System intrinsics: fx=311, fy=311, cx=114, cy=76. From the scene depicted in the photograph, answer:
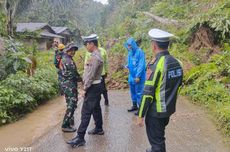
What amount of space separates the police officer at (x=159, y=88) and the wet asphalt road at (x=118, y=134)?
1.43 metres

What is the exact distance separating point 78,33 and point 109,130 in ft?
130

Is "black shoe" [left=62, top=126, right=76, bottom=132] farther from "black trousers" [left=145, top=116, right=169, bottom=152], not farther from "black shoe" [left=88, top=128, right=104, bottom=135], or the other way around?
"black trousers" [left=145, top=116, right=169, bottom=152]

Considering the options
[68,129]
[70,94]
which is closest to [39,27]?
[68,129]

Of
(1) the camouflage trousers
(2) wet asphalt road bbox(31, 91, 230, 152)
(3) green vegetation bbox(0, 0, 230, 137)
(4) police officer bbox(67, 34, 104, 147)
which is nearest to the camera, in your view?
(4) police officer bbox(67, 34, 104, 147)

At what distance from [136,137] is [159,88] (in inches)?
91.7

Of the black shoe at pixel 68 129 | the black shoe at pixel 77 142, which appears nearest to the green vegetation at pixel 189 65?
the black shoe at pixel 68 129

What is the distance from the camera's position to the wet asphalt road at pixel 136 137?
210 inches

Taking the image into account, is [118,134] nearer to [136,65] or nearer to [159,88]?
[136,65]

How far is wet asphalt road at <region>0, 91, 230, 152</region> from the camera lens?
17.6ft

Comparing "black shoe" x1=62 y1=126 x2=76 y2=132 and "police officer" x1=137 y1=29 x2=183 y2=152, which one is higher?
"police officer" x1=137 y1=29 x2=183 y2=152

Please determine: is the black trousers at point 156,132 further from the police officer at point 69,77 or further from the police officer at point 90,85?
the police officer at point 69,77

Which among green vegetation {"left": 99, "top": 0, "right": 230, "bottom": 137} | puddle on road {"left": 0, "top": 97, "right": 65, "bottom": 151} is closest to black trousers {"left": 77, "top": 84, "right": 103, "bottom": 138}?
puddle on road {"left": 0, "top": 97, "right": 65, "bottom": 151}

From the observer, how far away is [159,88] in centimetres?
381

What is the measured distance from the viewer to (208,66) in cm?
966
